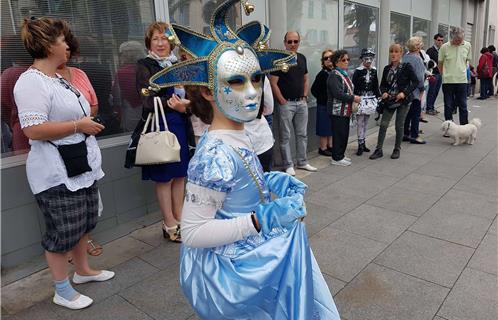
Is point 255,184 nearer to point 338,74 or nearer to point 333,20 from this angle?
point 338,74

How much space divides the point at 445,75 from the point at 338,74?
328cm

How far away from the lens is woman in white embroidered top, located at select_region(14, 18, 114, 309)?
7.63 ft

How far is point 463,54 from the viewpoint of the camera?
7.48m

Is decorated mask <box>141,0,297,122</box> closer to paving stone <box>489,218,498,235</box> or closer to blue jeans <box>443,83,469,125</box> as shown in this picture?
paving stone <box>489,218,498,235</box>

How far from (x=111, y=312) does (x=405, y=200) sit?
10.9ft

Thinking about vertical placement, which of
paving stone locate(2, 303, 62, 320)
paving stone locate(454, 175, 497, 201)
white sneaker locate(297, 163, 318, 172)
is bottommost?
paving stone locate(454, 175, 497, 201)

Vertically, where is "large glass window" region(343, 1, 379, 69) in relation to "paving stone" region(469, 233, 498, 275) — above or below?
above

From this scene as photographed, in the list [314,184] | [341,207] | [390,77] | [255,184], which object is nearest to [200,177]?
[255,184]

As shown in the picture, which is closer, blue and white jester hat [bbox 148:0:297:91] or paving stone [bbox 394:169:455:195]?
blue and white jester hat [bbox 148:0:297:91]

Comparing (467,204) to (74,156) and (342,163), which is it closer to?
(342,163)

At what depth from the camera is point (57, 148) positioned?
2488 mm

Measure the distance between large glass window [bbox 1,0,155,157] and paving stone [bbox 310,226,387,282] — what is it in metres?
2.25

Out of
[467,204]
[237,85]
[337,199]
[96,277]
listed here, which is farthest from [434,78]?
[237,85]

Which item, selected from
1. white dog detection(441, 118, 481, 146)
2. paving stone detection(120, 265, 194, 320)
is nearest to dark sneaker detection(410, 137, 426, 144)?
white dog detection(441, 118, 481, 146)
